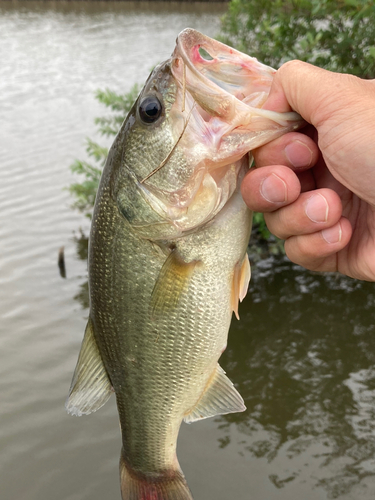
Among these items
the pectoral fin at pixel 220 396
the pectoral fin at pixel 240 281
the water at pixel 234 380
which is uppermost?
the pectoral fin at pixel 240 281

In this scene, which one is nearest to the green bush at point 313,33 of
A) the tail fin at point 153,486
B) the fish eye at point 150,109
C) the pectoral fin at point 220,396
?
the fish eye at point 150,109

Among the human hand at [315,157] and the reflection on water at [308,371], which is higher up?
the human hand at [315,157]

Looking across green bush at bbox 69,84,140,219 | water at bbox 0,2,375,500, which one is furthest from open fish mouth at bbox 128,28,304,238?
green bush at bbox 69,84,140,219

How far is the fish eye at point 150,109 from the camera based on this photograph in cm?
167

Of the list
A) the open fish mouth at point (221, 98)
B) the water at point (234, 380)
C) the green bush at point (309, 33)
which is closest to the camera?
the open fish mouth at point (221, 98)

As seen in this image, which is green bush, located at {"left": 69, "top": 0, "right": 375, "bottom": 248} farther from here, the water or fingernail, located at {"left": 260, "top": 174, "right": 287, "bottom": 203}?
fingernail, located at {"left": 260, "top": 174, "right": 287, "bottom": 203}

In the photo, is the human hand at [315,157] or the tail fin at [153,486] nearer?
the human hand at [315,157]

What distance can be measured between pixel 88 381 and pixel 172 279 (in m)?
0.67

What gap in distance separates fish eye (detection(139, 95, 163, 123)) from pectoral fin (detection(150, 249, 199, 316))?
48 centimetres

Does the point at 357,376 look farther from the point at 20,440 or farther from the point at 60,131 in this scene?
the point at 60,131

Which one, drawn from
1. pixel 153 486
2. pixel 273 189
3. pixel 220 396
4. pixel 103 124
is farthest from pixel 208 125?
pixel 103 124

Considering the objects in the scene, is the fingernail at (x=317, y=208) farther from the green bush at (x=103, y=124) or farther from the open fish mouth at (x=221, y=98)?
the green bush at (x=103, y=124)

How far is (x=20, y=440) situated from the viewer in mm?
3973

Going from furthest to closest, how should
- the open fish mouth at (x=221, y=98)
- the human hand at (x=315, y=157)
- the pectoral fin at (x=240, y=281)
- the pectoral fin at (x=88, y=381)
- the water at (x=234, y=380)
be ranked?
the water at (x=234, y=380), the pectoral fin at (x=88, y=381), the pectoral fin at (x=240, y=281), the human hand at (x=315, y=157), the open fish mouth at (x=221, y=98)
